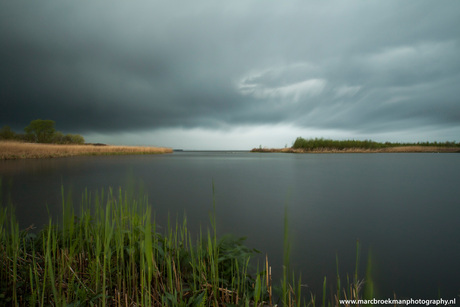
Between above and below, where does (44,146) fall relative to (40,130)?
below

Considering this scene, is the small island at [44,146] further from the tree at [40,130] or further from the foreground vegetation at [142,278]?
the foreground vegetation at [142,278]

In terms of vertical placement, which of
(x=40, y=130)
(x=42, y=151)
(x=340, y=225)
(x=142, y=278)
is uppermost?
(x=40, y=130)

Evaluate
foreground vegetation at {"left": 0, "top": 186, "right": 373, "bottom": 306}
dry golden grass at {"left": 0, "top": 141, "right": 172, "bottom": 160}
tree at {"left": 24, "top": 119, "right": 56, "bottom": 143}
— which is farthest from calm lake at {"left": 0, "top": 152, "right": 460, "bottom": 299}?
tree at {"left": 24, "top": 119, "right": 56, "bottom": 143}

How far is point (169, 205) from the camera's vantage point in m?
4.22

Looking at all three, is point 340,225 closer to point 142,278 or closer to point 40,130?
point 142,278

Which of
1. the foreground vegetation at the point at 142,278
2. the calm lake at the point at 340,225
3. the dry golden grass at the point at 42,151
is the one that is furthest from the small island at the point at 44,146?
the foreground vegetation at the point at 142,278

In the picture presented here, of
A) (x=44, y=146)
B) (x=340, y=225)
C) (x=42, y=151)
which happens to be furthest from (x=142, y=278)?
(x=44, y=146)

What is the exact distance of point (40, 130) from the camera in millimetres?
34188

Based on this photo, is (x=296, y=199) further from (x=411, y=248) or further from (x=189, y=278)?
(x=189, y=278)

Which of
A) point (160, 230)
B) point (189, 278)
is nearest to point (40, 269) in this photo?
point (189, 278)

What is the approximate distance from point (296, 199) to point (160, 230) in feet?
11.6

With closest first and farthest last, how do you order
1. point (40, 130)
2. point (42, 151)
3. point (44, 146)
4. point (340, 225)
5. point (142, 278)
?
point (142, 278) < point (340, 225) < point (42, 151) < point (44, 146) < point (40, 130)

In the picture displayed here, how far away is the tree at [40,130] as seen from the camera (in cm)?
3400

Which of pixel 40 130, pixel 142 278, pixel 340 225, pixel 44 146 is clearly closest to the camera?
pixel 142 278
